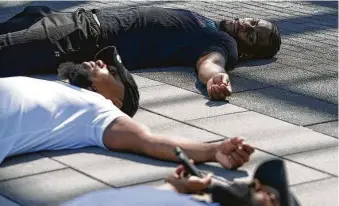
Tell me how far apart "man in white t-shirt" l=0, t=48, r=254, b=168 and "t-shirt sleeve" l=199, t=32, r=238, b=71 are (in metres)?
1.74

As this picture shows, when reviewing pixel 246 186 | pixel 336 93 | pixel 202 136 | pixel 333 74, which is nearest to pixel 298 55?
pixel 333 74

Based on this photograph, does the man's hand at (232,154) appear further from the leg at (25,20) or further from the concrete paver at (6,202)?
the leg at (25,20)

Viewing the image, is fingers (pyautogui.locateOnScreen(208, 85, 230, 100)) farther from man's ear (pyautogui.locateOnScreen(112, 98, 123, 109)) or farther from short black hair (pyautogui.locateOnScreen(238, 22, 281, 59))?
short black hair (pyautogui.locateOnScreen(238, 22, 281, 59))

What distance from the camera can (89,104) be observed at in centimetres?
548

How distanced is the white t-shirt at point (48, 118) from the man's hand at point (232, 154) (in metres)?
0.62

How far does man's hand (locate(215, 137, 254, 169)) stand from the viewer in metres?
5.16

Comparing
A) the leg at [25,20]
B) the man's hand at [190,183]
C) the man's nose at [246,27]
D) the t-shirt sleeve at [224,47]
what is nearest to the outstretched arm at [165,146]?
the man's hand at [190,183]

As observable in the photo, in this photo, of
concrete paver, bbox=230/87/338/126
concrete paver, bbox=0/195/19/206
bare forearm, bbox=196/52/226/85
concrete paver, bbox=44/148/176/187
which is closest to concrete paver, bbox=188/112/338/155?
concrete paver, bbox=230/87/338/126

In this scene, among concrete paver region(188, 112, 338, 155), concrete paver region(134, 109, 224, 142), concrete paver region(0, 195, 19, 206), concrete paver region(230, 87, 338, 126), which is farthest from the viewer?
concrete paver region(230, 87, 338, 126)

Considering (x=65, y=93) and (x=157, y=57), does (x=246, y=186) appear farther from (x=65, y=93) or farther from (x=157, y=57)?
(x=157, y=57)

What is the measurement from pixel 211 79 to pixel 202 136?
0.94 meters

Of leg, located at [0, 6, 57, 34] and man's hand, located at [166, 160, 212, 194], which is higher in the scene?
man's hand, located at [166, 160, 212, 194]

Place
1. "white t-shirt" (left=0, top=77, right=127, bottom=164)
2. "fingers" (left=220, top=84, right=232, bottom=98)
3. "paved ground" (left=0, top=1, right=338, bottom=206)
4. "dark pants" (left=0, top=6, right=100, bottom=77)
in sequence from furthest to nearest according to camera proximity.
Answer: "dark pants" (left=0, top=6, right=100, bottom=77) < "fingers" (left=220, top=84, right=232, bottom=98) < "white t-shirt" (left=0, top=77, right=127, bottom=164) < "paved ground" (left=0, top=1, right=338, bottom=206)

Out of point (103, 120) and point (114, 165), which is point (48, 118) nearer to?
point (103, 120)
